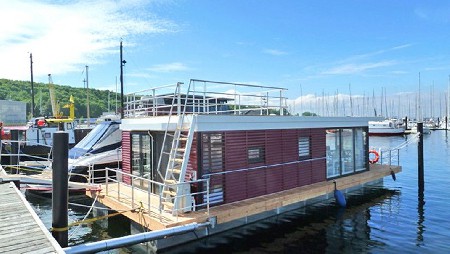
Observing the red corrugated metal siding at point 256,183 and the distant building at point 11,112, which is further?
the distant building at point 11,112

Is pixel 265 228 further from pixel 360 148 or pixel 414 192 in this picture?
pixel 414 192

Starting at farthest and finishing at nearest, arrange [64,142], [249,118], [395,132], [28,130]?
[395,132] → [28,130] → [249,118] → [64,142]

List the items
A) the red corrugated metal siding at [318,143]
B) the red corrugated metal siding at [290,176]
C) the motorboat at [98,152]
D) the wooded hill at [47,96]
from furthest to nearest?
1. the wooded hill at [47,96]
2. the motorboat at [98,152]
3. the red corrugated metal siding at [318,143]
4. the red corrugated metal siding at [290,176]

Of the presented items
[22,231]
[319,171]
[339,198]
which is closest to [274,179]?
[319,171]

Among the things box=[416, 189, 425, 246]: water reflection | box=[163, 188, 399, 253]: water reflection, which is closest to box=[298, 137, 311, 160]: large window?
box=[163, 188, 399, 253]: water reflection

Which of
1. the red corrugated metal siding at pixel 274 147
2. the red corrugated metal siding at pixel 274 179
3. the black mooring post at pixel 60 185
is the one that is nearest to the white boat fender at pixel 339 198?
the red corrugated metal siding at pixel 274 179

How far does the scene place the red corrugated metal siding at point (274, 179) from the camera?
47.2 ft

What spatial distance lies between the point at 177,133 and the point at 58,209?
4676 mm

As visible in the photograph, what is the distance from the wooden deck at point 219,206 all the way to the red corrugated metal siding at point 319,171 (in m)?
0.31

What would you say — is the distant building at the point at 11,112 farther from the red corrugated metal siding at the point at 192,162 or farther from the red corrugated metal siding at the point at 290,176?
the red corrugated metal siding at the point at 290,176

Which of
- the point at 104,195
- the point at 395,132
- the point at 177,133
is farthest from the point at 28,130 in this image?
the point at 395,132

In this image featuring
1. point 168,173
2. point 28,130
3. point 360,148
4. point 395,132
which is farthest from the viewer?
point 395,132

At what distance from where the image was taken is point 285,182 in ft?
49.7

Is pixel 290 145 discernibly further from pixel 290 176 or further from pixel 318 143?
pixel 318 143
